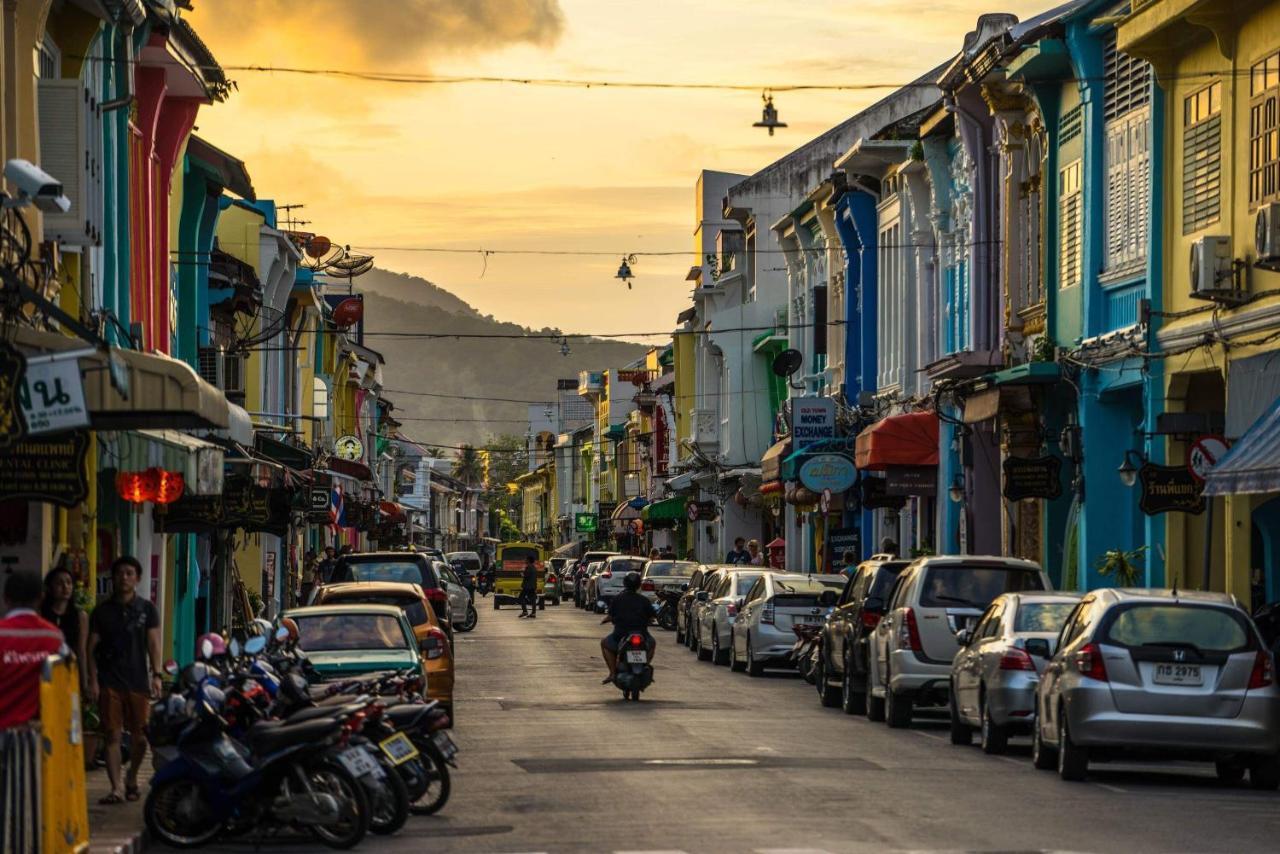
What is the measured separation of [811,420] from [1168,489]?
79.0ft

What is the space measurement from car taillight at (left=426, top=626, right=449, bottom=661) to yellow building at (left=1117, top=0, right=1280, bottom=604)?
26.0 feet

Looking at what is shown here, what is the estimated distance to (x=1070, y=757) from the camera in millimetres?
19062

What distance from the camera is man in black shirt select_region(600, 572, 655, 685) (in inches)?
1214

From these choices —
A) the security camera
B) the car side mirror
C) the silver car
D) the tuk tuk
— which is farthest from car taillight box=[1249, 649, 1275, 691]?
the tuk tuk

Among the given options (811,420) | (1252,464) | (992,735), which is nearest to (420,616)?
(992,735)

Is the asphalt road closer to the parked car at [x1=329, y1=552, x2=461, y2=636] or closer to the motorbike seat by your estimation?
the motorbike seat

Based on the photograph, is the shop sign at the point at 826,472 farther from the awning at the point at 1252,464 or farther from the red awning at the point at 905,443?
the awning at the point at 1252,464

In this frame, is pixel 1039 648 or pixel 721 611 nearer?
pixel 1039 648

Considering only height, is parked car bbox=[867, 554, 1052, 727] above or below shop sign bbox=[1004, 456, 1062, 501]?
below

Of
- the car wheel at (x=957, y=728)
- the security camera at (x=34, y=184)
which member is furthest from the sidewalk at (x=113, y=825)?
the car wheel at (x=957, y=728)

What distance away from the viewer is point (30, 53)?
21531 mm

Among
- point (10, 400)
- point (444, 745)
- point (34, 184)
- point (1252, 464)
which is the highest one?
point (34, 184)

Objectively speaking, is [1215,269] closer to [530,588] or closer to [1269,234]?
[1269,234]

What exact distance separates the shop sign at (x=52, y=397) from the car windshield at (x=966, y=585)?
12.5 m
